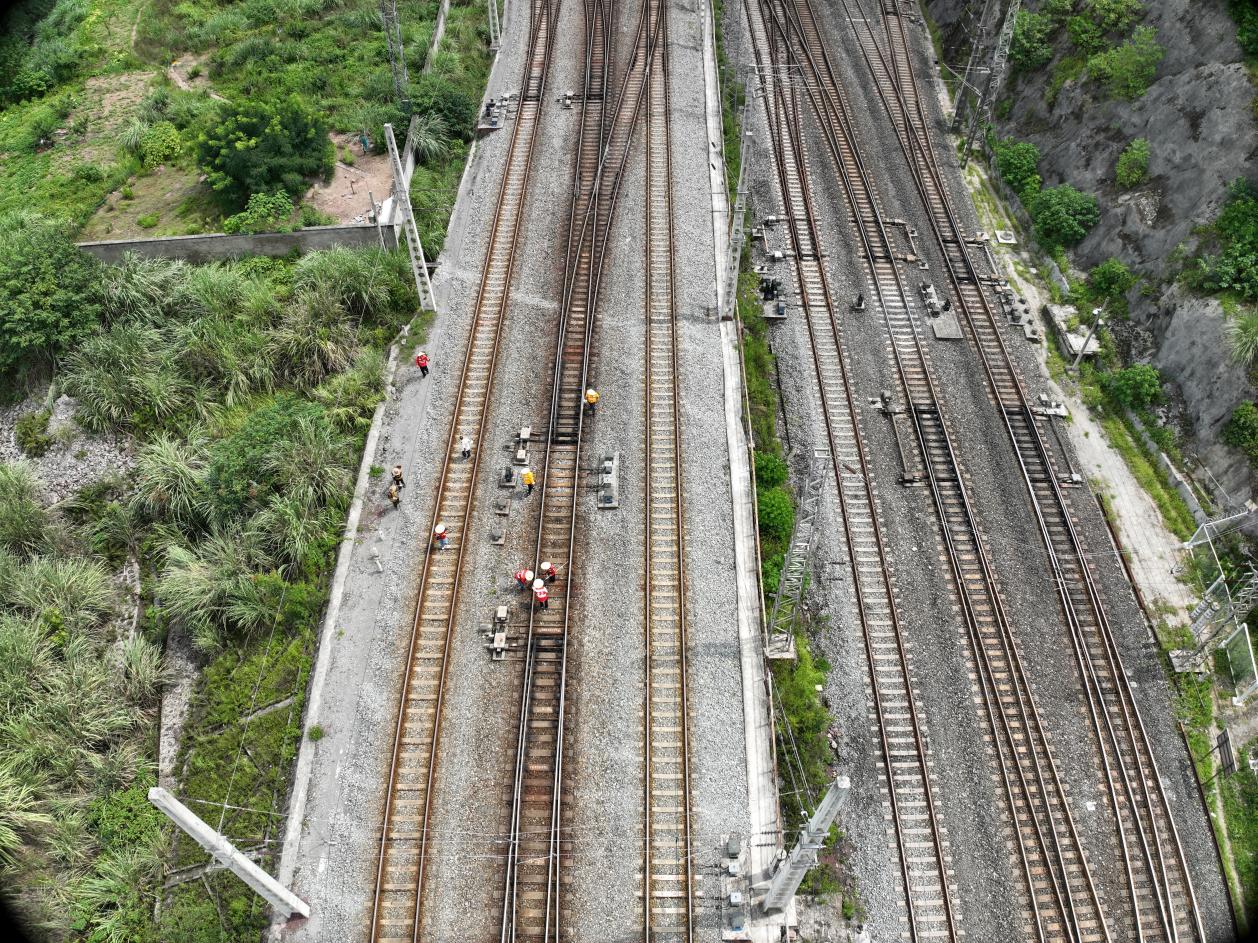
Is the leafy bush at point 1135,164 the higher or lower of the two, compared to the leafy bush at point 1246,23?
lower

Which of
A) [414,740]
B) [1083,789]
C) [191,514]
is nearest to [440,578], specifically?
[414,740]

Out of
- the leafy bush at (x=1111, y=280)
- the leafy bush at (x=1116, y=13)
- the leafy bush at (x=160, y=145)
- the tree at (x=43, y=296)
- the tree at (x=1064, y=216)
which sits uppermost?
the leafy bush at (x=1116, y=13)

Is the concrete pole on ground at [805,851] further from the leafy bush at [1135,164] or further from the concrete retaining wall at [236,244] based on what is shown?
the leafy bush at [1135,164]

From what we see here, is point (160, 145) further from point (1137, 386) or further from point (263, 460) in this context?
point (1137, 386)

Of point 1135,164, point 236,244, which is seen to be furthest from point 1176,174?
point 236,244

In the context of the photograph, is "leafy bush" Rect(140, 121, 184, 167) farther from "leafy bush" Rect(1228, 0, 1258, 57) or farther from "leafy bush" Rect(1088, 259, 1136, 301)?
"leafy bush" Rect(1228, 0, 1258, 57)

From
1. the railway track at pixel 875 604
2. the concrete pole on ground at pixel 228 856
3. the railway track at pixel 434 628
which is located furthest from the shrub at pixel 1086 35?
the concrete pole on ground at pixel 228 856
